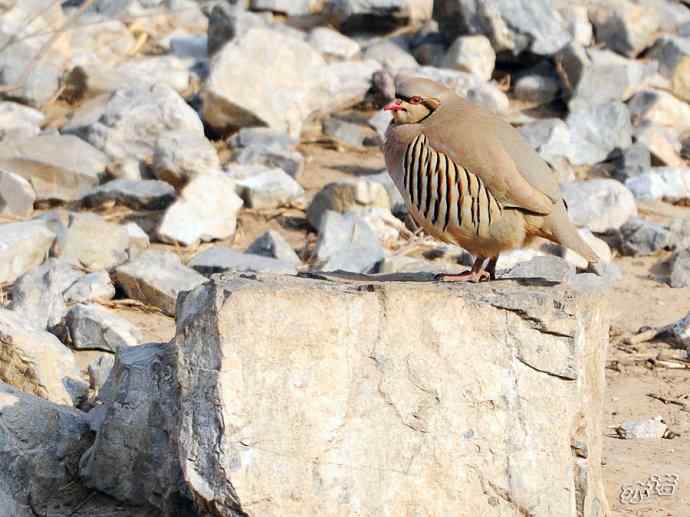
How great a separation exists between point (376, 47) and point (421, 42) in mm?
384

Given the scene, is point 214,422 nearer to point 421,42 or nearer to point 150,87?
point 150,87

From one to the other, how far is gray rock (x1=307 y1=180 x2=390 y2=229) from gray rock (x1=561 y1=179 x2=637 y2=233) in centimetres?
123

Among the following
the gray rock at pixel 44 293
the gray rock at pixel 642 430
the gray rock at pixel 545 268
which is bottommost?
the gray rock at pixel 44 293

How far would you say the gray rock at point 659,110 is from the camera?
33.1 ft

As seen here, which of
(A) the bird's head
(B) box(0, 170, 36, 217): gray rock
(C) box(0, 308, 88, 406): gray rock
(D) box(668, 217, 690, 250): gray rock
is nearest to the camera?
(A) the bird's head

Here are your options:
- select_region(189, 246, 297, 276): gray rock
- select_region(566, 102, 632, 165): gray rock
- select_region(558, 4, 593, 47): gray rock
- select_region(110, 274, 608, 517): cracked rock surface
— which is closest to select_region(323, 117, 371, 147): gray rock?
select_region(566, 102, 632, 165): gray rock

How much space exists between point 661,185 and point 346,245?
2636 mm

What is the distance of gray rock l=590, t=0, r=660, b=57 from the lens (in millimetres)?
11070

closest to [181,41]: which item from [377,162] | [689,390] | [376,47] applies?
[376,47]

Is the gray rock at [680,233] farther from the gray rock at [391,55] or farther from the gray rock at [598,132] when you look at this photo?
the gray rock at [391,55]

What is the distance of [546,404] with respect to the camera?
3971 mm

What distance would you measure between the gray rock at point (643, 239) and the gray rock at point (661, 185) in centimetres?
80

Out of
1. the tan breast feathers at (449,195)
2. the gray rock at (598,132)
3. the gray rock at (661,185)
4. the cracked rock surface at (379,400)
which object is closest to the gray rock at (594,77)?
the gray rock at (598,132)

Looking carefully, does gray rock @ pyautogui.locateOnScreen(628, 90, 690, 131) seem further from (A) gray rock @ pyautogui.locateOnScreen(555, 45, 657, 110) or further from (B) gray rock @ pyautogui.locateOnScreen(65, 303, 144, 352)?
(B) gray rock @ pyautogui.locateOnScreen(65, 303, 144, 352)
